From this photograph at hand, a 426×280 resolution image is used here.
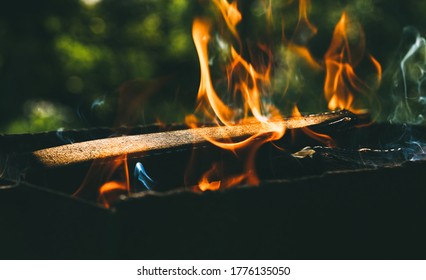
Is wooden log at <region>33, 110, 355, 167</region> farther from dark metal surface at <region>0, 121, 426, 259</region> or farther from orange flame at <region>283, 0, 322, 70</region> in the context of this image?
orange flame at <region>283, 0, 322, 70</region>

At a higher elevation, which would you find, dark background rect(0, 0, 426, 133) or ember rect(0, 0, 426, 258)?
dark background rect(0, 0, 426, 133)

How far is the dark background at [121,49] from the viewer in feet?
25.9

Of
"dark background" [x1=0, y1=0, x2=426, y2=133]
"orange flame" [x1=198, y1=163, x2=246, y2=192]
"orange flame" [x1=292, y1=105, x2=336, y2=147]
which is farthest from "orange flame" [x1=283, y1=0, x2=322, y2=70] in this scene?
"orange flame" [x1=198, y1=163, x2=246, y2=192]

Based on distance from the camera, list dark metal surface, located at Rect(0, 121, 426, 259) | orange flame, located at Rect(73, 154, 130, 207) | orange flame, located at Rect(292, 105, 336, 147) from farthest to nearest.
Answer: orange flame, located at Rect(292, 105, 336, 147), orange flame, located at Rect(73, 154, 130, 207), dark metal surface, located at Rect(0, 121, 426, 259)

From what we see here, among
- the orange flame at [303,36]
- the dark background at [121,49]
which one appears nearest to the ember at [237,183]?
the orange flame at [303,36]

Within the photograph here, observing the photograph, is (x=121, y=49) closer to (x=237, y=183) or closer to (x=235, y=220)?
(x=237, y=183)

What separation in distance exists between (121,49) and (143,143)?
6.06 m

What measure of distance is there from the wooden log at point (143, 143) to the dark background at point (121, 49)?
457cm

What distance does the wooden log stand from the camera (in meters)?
Result: 2.69

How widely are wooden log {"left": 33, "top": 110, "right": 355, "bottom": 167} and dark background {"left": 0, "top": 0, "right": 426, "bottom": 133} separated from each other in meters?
4.57

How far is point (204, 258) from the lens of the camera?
216 cm

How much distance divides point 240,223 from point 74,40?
22.8 feet

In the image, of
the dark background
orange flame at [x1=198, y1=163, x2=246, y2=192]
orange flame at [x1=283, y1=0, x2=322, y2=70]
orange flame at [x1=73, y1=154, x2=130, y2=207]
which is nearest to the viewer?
orange flame at [x1=73, y1=154, x2=130, y2=207]

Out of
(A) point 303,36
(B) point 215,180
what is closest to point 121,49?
(A) point 303,36
